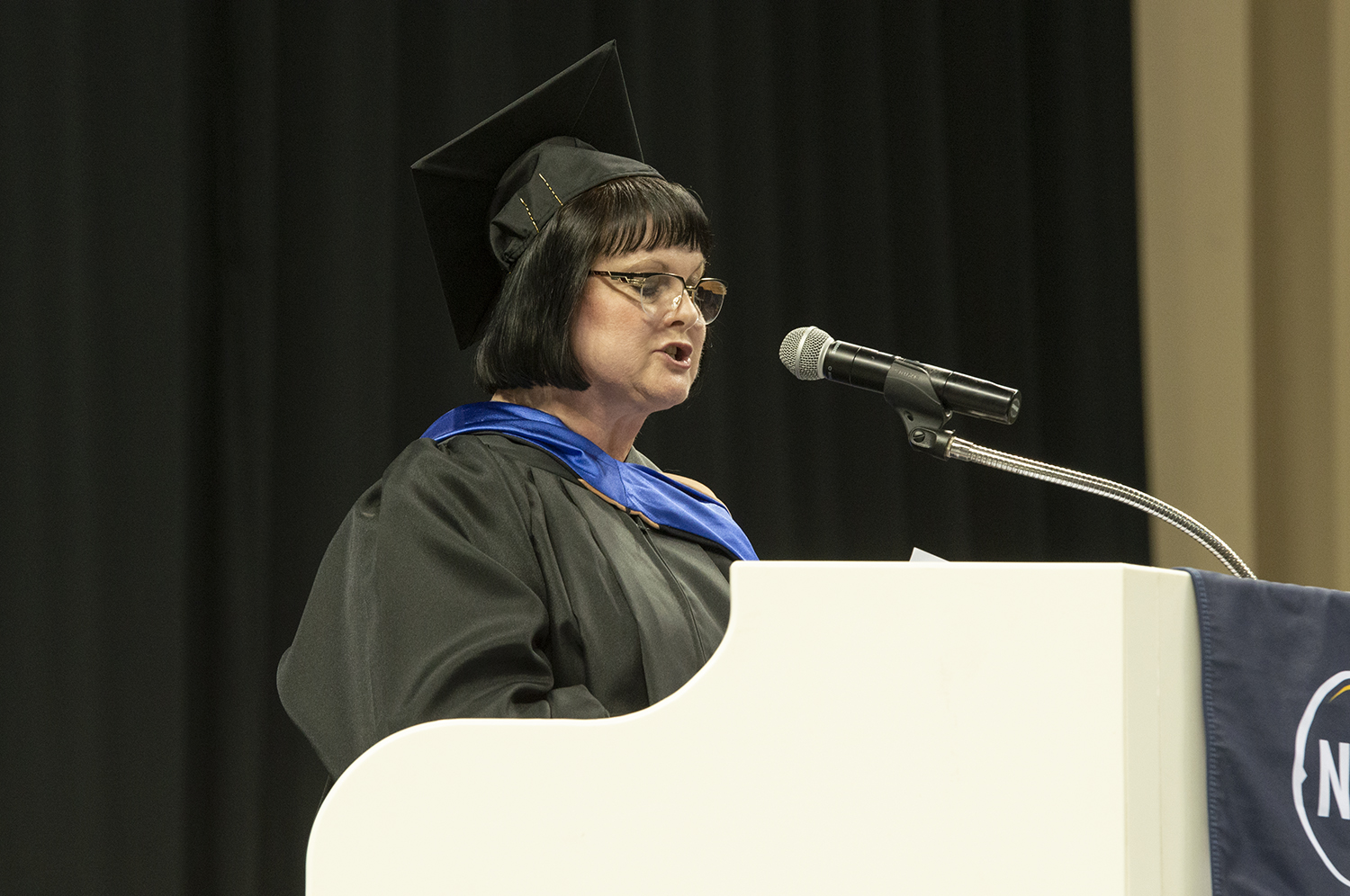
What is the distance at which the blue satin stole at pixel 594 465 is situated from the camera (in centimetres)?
156

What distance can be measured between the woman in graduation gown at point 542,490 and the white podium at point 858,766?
33 cm

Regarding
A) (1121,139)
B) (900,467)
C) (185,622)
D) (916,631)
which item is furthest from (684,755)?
(1121,139)

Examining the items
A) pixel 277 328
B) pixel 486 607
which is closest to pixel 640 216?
pixel 486 607

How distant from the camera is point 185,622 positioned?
7.56 feet

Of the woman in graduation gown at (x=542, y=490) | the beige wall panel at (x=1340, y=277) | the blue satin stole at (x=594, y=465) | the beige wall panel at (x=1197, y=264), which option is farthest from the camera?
the beige wall panel at (x=1197, y=264)

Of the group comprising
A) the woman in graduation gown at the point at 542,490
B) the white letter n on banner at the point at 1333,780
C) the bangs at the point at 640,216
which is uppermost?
the bangs at the point at 640,216

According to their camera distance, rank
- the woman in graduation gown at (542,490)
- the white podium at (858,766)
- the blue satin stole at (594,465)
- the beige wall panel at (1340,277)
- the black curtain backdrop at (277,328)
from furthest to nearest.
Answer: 1. the beige wall panel at (1340,277)
2. the black curtain backdrop at (277,328)
3. the blue satin stole at (594,465)
4. the woman in graduation gown at (542,490)
5. the white podium at (858,766)

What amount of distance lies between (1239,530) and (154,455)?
259 centimetres

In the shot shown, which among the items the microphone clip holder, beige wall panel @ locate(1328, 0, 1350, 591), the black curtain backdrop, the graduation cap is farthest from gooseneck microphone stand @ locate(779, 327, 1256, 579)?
beige wall panel @ locate(1328, 0, 1350, 591)

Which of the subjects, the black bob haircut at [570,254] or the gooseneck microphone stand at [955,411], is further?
the black bob haircut at [570,254]

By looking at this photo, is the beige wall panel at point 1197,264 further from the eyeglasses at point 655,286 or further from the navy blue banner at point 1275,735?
the navy blue banner at point 1275,735

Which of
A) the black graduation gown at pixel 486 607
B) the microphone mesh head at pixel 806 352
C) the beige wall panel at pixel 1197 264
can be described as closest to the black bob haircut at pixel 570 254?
the black graduation gown at pixel 486 607

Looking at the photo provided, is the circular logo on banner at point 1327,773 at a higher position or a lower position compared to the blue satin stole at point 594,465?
lower

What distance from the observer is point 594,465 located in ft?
5.21
